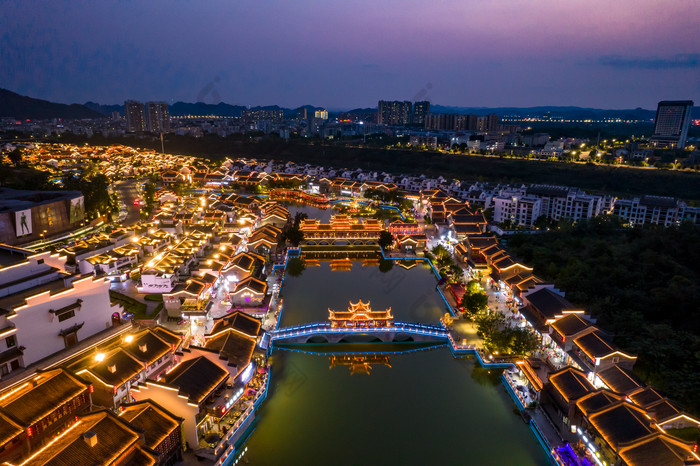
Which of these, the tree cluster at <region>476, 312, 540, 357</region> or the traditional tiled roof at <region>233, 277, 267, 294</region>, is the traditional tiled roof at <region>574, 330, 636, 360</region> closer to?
the tree cluster at <region>476, 312, 540, 357</region>

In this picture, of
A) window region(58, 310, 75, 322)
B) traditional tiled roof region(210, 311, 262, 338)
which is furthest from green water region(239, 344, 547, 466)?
window region(58, 310, 75, 322)

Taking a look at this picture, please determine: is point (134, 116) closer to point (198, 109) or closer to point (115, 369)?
point (198, 109)

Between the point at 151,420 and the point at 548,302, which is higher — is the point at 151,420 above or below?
below

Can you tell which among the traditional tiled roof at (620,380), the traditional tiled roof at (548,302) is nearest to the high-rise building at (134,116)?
the traditional tiled roof at (548,302)

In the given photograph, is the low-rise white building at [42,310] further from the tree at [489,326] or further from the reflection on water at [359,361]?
the tree at [489,326]

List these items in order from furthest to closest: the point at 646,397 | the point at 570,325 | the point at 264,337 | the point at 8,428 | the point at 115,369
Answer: the point at 264,337, the point at 570,325, the point at 115,369, the point at 646,397, the point at 8,428

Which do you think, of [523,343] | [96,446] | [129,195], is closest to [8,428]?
[96,446]

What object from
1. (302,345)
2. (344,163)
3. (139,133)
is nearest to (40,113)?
(139,133)
